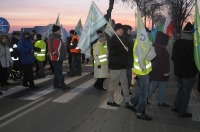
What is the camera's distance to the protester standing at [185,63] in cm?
671

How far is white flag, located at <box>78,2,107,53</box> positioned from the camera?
8906mm

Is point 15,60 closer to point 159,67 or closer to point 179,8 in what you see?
point 159,67

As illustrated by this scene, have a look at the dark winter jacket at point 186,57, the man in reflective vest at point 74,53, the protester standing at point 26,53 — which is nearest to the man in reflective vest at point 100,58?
the protester standing at point 26,53

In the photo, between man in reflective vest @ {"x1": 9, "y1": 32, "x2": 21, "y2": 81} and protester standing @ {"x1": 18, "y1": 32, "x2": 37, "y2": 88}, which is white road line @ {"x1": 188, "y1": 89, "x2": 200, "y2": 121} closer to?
protester standing @ {"x1": 18, "y1": 32, "x2": 37, "y2": 88}

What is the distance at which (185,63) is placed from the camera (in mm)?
6777

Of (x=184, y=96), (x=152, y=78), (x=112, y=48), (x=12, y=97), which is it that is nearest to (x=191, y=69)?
(x=184, y=96)

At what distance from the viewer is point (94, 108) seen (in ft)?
25.5

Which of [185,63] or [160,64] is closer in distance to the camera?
[185,63]

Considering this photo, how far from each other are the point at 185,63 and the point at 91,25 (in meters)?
3.25

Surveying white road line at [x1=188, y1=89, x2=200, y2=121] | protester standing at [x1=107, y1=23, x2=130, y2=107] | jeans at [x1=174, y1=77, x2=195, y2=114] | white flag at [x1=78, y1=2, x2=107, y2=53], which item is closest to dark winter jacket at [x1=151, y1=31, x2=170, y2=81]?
jeans at [x1=174, y1=77, x2=195, y2=114]

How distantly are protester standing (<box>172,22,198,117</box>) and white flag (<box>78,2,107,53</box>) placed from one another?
262 centimetres

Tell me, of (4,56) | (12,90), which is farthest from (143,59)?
(12,90)

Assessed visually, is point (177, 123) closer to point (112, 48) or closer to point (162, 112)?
point (162, 112)

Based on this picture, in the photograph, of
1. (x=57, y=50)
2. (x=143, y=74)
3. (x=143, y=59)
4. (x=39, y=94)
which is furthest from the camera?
(x=57, y=50)
